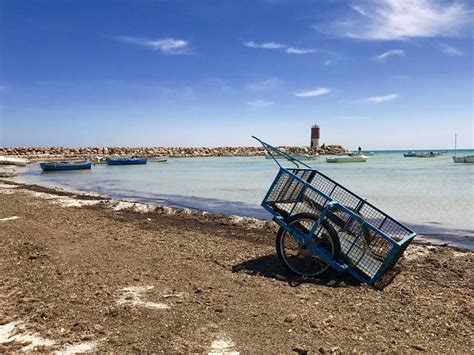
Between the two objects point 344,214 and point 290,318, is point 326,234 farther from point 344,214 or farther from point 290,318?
point 290,318

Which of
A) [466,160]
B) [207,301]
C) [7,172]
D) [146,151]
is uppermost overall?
[146,151]

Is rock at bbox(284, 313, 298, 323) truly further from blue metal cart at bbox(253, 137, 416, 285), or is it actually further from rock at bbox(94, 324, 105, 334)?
rock at bbox(94, 324, 105, 334)

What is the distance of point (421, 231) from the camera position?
41.6 ft

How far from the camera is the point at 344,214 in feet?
22.6

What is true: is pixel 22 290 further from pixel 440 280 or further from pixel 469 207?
pixel 469 207

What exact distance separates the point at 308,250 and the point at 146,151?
364ft

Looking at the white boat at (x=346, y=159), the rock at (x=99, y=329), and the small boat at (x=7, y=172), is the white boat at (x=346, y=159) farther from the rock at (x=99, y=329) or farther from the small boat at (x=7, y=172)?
the rock at (x=99, y=329)

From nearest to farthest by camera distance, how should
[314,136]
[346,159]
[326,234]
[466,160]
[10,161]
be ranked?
[326,234], [10,161], [466,160], [346,159], [314,136]

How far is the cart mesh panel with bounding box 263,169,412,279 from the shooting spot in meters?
6.56

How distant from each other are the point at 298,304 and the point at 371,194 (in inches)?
778

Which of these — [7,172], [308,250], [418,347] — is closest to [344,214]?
[308,250]

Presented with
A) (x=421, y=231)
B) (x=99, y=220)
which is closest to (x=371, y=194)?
(x=421, y=231)

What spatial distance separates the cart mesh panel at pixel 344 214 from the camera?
21.5 feet

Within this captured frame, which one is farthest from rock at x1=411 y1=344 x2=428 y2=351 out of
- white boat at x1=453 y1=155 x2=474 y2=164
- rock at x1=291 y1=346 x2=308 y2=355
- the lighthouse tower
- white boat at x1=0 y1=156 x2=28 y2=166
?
the lighthouse tower
